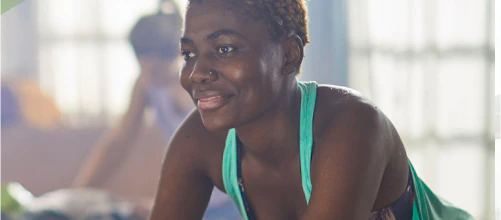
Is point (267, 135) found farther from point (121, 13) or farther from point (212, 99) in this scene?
point (121, 13)

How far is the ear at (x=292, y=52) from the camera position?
2.75 feet

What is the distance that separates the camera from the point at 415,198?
93 cm

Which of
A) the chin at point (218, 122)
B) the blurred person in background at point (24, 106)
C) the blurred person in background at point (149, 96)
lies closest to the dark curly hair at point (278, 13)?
the chin at point (218, 122)

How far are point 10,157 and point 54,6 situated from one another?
0.62 m

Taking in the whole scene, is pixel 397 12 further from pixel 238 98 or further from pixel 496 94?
pixel 238 98

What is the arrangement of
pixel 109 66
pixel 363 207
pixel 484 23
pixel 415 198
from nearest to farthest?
pixel 363 207, pixel 415 198, pixel 484 23, pixel 109 66

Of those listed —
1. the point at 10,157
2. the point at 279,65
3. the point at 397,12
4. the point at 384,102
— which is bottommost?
the point at 10,157

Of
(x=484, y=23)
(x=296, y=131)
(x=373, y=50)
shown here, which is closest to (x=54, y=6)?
(x=373, y=50)

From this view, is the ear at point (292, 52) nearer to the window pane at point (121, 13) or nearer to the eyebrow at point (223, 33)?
the eyebrow at point (223, 33)

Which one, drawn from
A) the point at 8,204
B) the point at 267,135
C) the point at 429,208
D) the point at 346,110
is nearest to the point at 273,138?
the point at 267,135

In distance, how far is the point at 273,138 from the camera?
87 centimetres

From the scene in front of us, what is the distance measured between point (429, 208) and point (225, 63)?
39cm

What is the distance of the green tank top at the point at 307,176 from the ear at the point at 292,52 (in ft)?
0.16

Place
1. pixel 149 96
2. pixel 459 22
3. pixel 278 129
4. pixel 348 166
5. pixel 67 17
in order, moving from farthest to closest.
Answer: pixel 67 17, pixel 149 96, pixel 459 22, pixel 278 129, pixel 348 166
